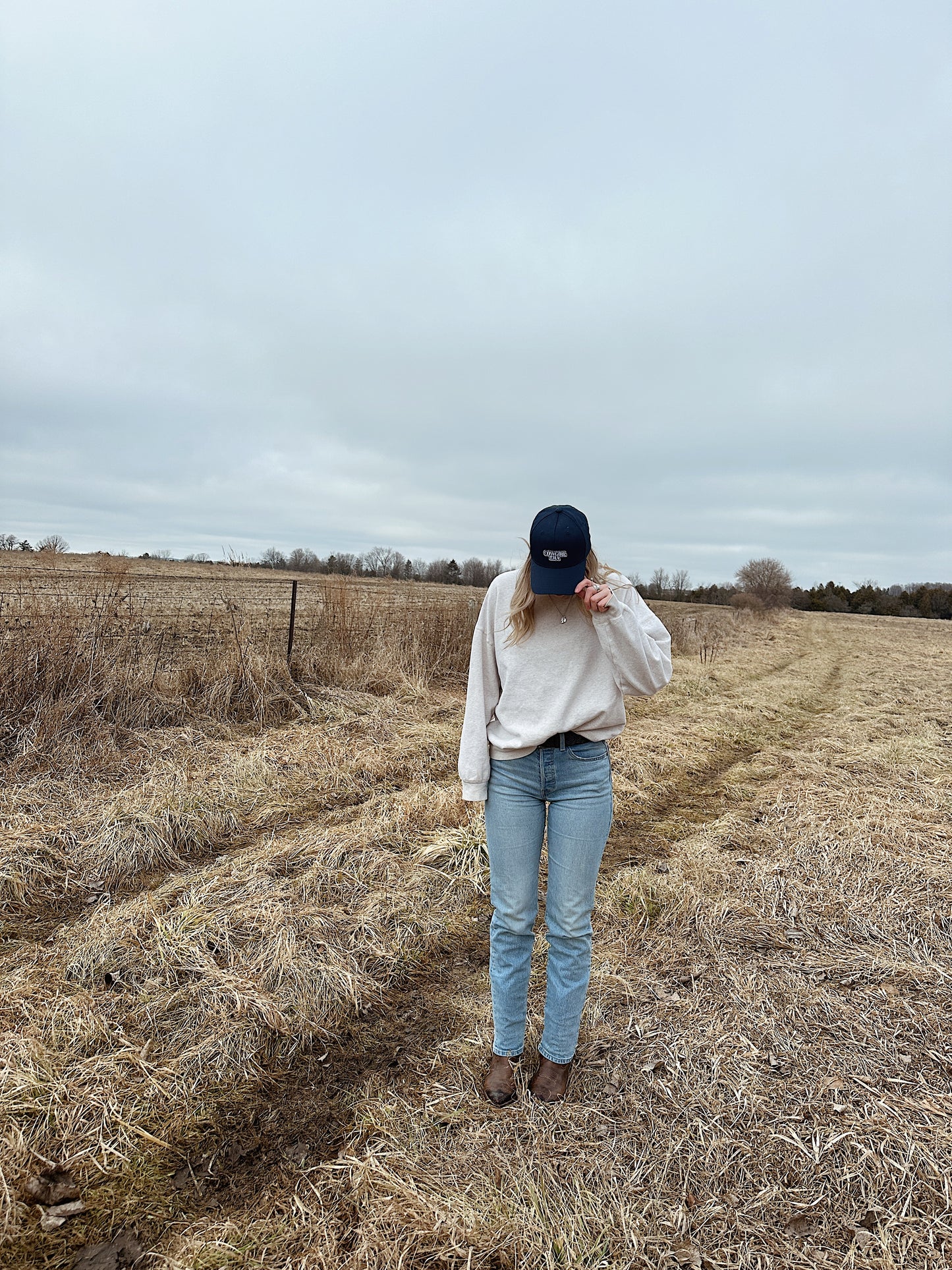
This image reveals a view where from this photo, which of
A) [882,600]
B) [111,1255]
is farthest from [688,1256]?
[882,600]

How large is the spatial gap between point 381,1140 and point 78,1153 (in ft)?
3.15

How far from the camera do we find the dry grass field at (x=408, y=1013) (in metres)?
1.91

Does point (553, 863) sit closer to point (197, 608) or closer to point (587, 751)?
point (587, 751)

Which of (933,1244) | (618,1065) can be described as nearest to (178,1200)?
(618,1065)

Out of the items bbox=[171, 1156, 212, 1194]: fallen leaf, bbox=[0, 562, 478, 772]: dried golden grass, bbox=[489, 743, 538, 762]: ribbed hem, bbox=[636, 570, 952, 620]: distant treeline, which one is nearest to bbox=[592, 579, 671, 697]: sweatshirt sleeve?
bbox=[489, 743, 538, 762]: ribbed hem

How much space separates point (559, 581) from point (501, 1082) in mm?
1798

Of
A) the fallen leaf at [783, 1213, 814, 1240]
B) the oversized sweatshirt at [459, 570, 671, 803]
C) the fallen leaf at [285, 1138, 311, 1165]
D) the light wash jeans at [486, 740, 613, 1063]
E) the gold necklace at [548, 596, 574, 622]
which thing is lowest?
the fallen leaf at [285, 1138, 311, 1165]

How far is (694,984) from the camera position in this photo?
304 cm

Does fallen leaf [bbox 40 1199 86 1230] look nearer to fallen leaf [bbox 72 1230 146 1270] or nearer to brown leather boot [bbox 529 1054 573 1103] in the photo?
fallen leaf [bbox 72 1230 146 1270]

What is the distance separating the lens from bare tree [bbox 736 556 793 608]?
172ft

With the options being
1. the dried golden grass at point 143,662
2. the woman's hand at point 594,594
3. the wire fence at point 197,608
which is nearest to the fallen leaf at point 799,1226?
the woman's hand at point 594,594

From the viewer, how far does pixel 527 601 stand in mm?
2166

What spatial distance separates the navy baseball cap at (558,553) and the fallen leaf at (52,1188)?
7.62 ft

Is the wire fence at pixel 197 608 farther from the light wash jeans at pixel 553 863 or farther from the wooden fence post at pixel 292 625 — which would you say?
the light wash jeans at pixel 553 863
